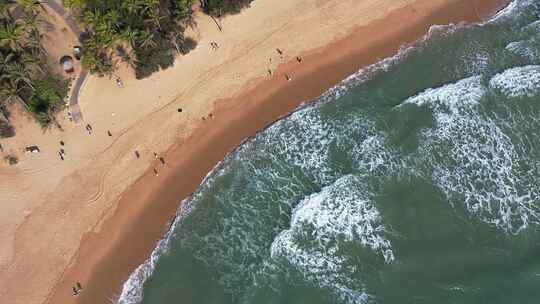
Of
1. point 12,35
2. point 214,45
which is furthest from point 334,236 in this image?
point 12,35

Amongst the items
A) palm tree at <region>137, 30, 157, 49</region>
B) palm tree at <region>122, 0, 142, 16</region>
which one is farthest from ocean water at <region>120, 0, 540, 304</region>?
palm tree at <region>122, 0, 142, 16</region>

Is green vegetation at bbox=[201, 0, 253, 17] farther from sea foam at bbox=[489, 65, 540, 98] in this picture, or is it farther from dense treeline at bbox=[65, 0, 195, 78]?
sea foam at bbox=[489, 65, 540, 98]

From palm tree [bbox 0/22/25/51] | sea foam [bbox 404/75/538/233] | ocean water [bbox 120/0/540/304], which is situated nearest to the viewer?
ocean water [bbox 120/0/540/304]

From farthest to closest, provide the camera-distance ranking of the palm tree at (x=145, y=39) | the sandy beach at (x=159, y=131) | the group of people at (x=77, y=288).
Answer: the palm tree at (x=145, y=39), the sandy beach at (x=159, y=131), the group of people at (x=77, y=288)

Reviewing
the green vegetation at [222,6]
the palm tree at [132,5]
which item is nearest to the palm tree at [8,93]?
the palm tree at [132,5]

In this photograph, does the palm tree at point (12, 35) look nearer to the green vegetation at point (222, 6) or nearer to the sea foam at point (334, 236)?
the green vegetation at point (222, 6)

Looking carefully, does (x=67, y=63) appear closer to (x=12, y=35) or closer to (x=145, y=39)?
(x=12, y=35)

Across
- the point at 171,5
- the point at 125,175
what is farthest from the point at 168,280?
the point at 171,5
